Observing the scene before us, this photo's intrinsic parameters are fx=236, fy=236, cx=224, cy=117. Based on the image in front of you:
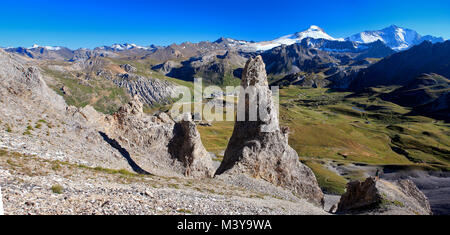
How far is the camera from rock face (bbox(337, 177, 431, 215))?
1104 inches

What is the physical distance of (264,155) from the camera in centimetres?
3844

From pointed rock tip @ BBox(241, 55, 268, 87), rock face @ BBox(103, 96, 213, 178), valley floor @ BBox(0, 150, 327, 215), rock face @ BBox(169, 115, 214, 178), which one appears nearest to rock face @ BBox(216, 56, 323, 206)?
pointed rock tip @ BBox(241, 55, 268, 87)

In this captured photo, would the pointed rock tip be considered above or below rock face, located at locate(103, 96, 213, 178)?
above

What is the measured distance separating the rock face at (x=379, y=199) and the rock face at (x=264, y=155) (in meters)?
5.62

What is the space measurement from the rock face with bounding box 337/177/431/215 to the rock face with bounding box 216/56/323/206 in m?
5.62

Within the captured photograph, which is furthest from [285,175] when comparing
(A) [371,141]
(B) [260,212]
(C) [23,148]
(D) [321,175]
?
(A) [371,141]

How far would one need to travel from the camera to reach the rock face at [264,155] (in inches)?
1471

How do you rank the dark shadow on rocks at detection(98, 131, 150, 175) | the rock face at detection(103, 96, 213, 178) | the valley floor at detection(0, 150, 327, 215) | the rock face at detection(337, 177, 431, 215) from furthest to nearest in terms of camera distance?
the rock face at detection(103, 96, 213, 178) < the dark shadow on rocks at detection(98, 131, 150, 175) < the rock face at detection(337, 177, 431, 215) < the valley floor at detection(0, 150, 327, 215)

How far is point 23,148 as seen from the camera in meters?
21.1

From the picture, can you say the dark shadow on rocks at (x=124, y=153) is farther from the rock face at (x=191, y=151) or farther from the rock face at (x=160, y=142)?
the rock face at (x=191, y=151)

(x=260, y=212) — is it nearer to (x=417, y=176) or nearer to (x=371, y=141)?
(x=417, y=176)

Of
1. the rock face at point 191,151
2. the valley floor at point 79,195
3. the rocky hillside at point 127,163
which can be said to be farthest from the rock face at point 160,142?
A: the valley floor at point 79,195

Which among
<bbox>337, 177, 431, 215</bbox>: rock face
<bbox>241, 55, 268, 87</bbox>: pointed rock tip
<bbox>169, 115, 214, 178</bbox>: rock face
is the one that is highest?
<bbox>241, 55, 268, 87</bbox>: pointed rock tip

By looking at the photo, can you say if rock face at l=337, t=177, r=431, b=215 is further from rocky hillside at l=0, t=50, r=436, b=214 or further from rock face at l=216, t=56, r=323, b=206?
rock face at l=216, t=56, r=323, b=206
